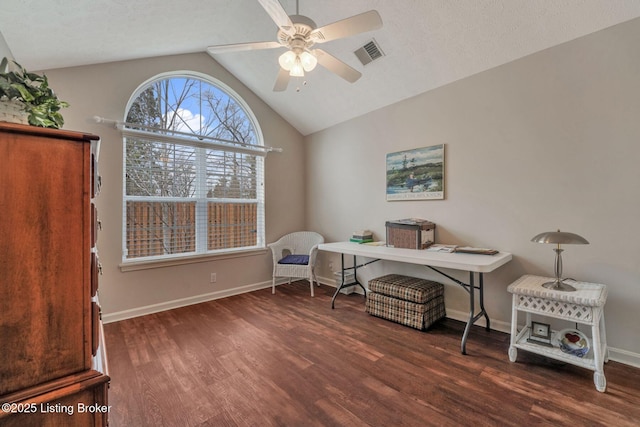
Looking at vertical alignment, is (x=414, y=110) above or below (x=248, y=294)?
above

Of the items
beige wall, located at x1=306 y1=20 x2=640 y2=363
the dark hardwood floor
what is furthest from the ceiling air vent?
the dark hardwood floor

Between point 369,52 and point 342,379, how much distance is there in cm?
295

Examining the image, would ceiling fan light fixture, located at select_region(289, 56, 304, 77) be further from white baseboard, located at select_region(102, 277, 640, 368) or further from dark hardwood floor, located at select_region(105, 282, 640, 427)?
white baseboard, located at select_region(102, 277, 640, 368)

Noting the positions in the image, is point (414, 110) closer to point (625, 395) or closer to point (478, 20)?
point (478, 20)

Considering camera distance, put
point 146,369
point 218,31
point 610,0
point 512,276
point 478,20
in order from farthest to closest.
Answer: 1. point 218,31
2. point 512,276
3. point 478,20
4. point 146,369
5. point 610,0

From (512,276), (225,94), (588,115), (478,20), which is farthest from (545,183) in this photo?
(225,94)

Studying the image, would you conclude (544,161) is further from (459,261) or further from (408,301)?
(408,301)

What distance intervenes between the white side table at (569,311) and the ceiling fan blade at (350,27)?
81.6 inches

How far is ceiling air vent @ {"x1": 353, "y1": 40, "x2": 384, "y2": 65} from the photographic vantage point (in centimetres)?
274

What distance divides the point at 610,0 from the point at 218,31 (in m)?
3.37

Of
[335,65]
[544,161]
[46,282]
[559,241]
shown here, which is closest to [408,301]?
[559,241]

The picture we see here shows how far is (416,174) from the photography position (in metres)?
3.20

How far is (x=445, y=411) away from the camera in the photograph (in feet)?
5.25

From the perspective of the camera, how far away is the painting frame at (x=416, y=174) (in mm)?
3016
